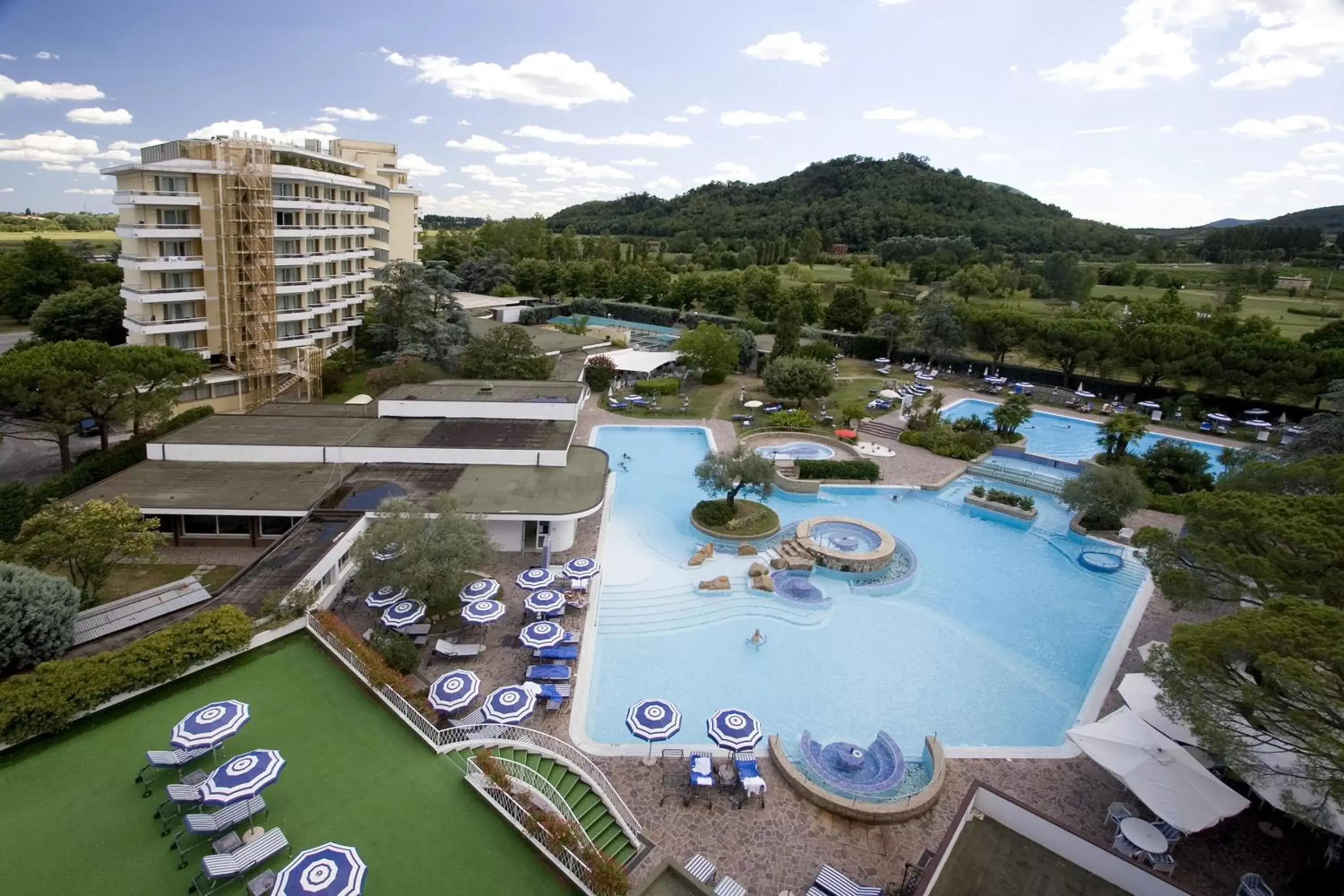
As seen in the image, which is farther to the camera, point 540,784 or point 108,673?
point 108,673

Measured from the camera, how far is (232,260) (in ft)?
123

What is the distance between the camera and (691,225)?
5625 inches

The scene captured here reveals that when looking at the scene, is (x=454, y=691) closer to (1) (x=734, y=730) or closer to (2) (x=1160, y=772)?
(1) (x=734, y=730)

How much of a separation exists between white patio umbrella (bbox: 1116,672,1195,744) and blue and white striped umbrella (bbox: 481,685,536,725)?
43.4ft

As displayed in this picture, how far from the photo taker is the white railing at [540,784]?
1316 cm

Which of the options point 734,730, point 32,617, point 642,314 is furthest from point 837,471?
point 642,314

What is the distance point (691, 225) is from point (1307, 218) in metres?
132

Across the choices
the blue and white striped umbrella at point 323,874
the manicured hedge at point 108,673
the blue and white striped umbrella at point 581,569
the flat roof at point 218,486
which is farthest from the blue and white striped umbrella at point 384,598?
the blue and white striped umbrella at point 323,874

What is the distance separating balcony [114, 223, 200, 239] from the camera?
35125 millimetres

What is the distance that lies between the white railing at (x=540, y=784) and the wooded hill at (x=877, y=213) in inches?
4683

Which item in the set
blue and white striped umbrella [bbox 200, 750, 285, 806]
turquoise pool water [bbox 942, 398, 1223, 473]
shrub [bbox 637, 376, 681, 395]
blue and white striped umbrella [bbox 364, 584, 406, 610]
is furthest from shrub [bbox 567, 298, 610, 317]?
blue and white striped umbrella [bbox 200, 750, 285, 806]

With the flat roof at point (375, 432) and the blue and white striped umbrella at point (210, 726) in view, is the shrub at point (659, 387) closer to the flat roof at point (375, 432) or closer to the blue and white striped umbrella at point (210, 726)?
the flat roof at point (375, 432)

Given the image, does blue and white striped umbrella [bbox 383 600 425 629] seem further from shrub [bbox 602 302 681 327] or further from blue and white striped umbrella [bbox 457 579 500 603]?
shrub [bbox 602 302 681 327]

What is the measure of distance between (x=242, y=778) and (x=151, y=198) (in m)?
35.4
